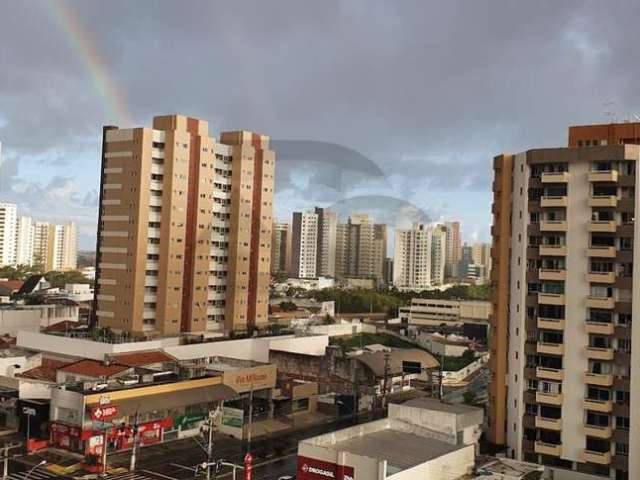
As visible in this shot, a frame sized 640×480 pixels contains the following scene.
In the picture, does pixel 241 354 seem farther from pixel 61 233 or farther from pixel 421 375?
pixel 61 233

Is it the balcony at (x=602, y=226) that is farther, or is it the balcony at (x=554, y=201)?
the balcony at (x=554, y=201)

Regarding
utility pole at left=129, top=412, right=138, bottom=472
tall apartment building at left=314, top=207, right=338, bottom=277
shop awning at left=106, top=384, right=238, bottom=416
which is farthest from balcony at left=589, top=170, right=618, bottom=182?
tall apartment building at left=314, top=207, right=338, bottom=277

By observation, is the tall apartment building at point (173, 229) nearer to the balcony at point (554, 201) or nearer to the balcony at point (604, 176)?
the balcony at point (554, 201)

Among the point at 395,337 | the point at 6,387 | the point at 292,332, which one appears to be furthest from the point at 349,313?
the point at 6,387

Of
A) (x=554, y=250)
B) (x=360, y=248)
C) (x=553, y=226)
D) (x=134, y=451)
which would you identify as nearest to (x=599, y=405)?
(x=554, y=250)

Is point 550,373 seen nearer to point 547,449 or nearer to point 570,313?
point 570,313

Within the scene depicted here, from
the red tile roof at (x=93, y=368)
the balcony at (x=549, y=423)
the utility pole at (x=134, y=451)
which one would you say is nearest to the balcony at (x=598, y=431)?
the balcony at (x=549, y=423)
